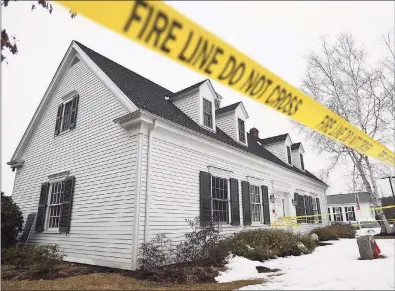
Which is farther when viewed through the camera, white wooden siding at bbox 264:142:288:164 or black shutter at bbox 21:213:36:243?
white wooden siding at bbox 264:142:288:164

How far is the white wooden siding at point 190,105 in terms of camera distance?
40.0ft

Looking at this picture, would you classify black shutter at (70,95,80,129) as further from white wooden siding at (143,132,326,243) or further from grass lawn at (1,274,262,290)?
grass lawn at (1,274,262,290)

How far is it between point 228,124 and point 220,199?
15.3 ft

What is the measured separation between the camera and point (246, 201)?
12750 mm

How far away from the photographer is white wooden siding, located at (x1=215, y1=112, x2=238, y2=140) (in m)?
14.3

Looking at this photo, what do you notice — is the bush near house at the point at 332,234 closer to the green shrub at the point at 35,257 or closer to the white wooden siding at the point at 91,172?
the white wooden siding at the point at 91,172

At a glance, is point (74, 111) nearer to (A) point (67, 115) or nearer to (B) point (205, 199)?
(A) point (67, 115)

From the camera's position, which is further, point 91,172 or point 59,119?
point 59,119

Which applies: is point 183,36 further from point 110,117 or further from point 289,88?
point 110,117

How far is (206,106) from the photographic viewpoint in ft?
42.0

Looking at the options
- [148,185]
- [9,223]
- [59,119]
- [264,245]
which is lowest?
[264,245]

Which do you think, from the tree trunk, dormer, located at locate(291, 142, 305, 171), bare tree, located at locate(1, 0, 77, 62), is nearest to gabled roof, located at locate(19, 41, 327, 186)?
bare tree, located at locate(1, 0, 77, 62)

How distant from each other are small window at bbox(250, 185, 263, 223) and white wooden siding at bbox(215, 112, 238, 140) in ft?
9.16

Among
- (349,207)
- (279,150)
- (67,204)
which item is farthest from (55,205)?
(349,207)
